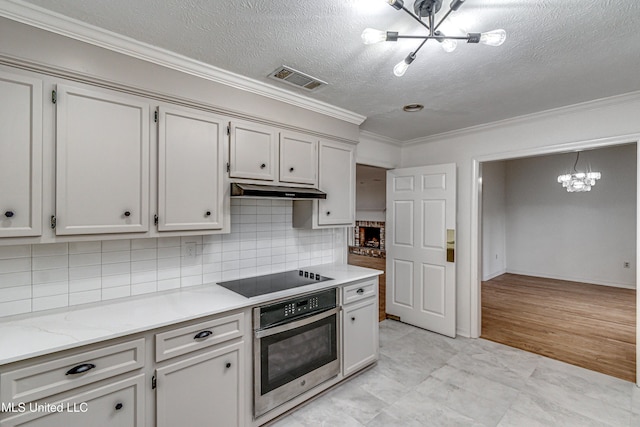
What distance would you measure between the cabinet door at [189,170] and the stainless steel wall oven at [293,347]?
77 centimetres

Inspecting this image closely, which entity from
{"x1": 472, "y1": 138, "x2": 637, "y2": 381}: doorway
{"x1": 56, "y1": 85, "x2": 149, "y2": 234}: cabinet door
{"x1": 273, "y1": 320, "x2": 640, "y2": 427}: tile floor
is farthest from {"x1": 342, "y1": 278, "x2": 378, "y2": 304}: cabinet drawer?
{"x1": 472, "y1": 138, "x2": 637, "y2": 381}: doorway

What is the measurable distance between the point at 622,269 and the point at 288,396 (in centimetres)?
690

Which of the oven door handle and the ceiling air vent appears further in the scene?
the ceiling air vent

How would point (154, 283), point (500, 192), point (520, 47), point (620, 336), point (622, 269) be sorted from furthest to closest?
point (500, 192)
point (622, 269)
point (620, 336)
point (154, 283)
point (520, 47)

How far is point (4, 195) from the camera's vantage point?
1491mm

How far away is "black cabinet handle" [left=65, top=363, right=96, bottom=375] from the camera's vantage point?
55.5 inches

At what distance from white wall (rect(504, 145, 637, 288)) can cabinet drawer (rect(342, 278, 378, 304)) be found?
15.9 feet

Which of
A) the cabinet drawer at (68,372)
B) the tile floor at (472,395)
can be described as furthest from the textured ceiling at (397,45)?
the tile floor at (472,395)

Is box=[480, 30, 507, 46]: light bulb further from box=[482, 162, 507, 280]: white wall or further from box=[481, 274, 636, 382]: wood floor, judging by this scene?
box=[482, 162, 507, 280]: white wall

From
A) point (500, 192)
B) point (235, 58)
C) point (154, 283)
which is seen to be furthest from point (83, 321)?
point (500, 192)

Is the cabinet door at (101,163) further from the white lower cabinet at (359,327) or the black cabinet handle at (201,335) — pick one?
the white lower cabinet at (359,327)

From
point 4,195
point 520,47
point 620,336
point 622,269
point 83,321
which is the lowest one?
point 620,336

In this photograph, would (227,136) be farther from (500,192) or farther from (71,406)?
(500,192)

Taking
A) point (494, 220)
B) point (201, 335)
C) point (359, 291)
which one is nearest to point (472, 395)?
point (359, 291)
